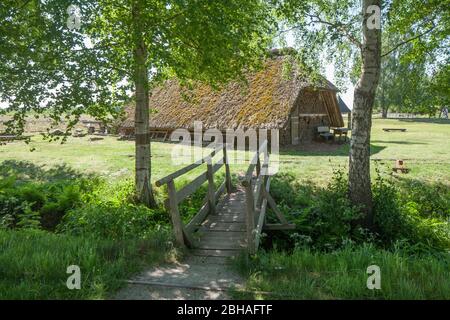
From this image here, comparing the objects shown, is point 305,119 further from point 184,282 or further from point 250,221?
point 184,282

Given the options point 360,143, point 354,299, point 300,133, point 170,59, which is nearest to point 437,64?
point 360,143

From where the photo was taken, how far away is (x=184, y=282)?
417 cm

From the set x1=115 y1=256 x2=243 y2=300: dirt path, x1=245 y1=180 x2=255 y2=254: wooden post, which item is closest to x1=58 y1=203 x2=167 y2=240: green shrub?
x1=115 y1=256 x2=243 y2=300: dirt path

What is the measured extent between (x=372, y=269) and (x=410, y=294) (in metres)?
0.55

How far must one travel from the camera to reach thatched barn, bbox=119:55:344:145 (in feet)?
59.8

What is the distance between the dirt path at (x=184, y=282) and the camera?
3.85 meters

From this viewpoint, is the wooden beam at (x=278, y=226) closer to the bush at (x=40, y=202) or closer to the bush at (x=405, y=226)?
the bush at (x=405, y=226)

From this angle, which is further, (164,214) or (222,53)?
(164,214)

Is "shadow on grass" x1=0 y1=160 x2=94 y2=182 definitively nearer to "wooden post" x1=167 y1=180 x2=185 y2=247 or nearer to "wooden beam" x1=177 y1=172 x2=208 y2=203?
"wooden beam" x1=177 y1=172 x2=208 y2=203

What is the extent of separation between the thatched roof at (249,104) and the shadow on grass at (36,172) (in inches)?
199

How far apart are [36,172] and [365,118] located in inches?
464

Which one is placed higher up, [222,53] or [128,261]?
[222,53]

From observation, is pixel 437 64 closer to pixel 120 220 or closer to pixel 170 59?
pixel 170 59
